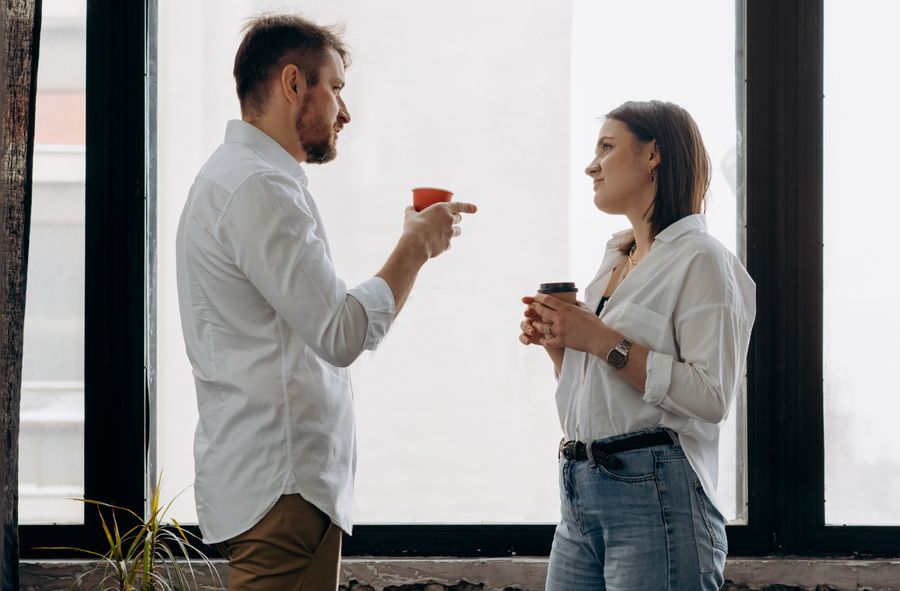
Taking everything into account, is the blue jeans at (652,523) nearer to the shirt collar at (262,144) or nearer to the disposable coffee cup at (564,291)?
the disposable coffee cup at (564,291)

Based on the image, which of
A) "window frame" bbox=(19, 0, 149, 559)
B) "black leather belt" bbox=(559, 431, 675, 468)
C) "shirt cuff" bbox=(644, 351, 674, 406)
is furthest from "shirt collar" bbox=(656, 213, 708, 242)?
"window frame" bbox=(19, 0, 149, 559)

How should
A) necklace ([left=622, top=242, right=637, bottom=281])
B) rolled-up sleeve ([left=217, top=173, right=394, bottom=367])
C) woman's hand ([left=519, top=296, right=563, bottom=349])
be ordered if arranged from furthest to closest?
necklace ([left=622, top=242, right=637, bottom=281]), woman's hand ([left=519, top=296, right=563, bottom=349]), rolled-up sleeve ([left=217, top=173, right=394, bottom=367])

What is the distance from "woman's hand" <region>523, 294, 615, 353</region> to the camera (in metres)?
1.50

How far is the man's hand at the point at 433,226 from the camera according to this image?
144cm

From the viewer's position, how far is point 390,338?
2320 mm

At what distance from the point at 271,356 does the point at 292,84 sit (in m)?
0.49

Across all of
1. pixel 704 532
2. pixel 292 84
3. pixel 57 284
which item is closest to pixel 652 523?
pixel 704 532

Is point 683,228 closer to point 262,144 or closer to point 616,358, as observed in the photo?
point 616,358

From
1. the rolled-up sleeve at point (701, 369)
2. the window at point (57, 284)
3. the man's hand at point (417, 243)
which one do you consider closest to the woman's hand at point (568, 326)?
the rolled-up sleeve at point (701, 369)

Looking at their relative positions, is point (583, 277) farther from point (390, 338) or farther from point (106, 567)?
point (106, 567)

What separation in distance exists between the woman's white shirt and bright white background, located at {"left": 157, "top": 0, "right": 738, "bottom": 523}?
2.48 feet

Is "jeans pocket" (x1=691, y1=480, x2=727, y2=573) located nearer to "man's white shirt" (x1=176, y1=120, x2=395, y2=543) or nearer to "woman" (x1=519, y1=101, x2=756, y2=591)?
"woman" (x1=519, y1=101, x2=756, y2=591)

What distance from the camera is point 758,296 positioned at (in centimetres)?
229

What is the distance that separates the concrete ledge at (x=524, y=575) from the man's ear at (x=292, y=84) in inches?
49.8
